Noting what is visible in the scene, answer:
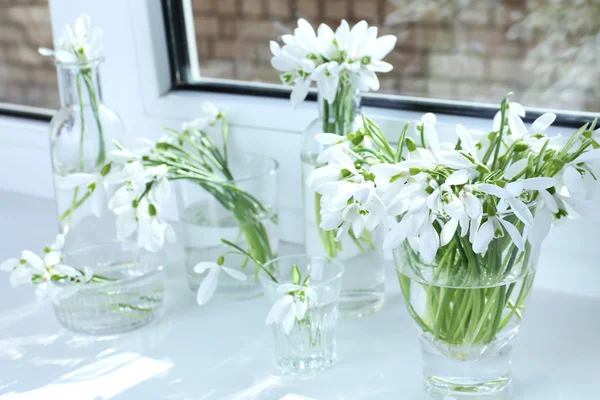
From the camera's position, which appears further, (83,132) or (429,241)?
(83,132)

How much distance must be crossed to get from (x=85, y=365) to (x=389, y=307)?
36cm

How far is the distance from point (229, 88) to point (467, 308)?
1.92 feet

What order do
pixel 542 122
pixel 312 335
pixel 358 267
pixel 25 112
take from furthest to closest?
pixel 25 112 < pixel 358 267 < pixel 312 335 < pixel 542 122

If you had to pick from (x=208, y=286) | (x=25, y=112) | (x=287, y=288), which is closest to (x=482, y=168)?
(x=287, y=288)

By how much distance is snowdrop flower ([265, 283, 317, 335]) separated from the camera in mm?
792

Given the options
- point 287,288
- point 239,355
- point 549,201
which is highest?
point 549,201

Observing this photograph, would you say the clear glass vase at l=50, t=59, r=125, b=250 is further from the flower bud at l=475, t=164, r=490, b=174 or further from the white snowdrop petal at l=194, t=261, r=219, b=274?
the flower bud at l=475, t=164, r=490, b=174

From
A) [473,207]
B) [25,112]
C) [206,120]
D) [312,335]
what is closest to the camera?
[473,207]

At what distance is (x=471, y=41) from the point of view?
1017 millimetres

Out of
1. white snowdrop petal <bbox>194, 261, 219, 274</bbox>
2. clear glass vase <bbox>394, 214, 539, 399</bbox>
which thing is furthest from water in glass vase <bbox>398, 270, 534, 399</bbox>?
white snowdrop petal <bbox>194, 261, 219, 274</bbox>

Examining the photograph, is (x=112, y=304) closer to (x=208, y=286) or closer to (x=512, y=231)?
(x=208, y=286)

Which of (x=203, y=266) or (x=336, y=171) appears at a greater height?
(x=336, y=171)

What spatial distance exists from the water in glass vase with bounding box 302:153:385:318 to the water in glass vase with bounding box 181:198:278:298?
0.29ft

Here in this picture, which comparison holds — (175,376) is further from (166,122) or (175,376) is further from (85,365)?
(166,122)
